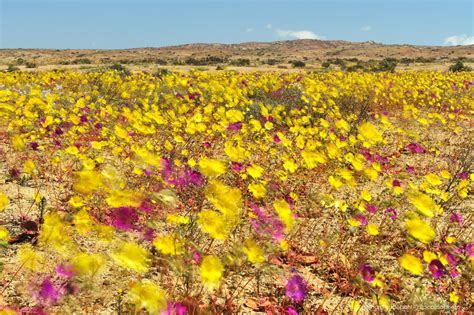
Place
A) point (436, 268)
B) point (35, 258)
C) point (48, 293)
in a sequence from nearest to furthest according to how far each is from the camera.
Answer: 1. point (48, 293)
2. point (35, 258)
3. point (436, 268)

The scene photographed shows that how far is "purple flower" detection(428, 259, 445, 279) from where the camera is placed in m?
2.73

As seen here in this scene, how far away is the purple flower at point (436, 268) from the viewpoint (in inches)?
108

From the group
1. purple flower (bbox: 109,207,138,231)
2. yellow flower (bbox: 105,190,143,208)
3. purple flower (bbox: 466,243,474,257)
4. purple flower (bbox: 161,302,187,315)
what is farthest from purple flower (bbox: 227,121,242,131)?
purple flower (bbox: 161,302,187,315)

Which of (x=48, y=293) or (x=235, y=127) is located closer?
(x=48, y=293)

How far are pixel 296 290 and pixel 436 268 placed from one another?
1.06 metres

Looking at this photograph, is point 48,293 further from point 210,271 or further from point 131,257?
point 210,271

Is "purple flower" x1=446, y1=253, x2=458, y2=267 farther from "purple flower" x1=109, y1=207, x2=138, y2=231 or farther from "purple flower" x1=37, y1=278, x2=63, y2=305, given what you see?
"purple flower" x1=37, y1=278, x2=63, y2=305

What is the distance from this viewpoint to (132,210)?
3.12 meters

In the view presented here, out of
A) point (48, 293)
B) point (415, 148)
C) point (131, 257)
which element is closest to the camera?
point (131, 257)

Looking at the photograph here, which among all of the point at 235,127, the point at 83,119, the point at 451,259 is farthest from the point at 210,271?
the point at 83,119

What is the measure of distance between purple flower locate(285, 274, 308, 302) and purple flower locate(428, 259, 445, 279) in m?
0.92

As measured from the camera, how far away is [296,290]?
2674mm

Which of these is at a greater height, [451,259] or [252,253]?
[252,253]

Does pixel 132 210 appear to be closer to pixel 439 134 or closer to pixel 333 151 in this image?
pixel 333 151
